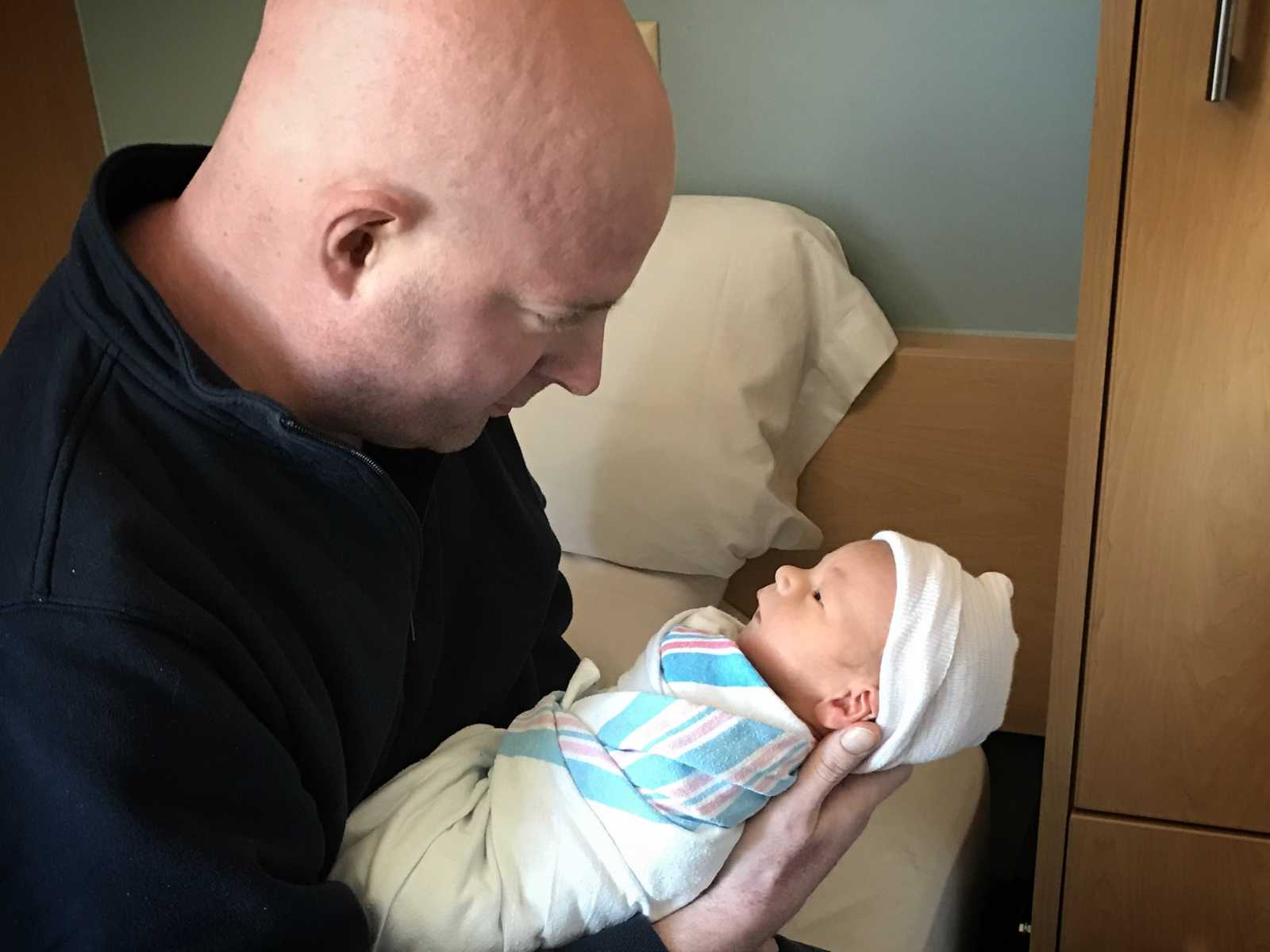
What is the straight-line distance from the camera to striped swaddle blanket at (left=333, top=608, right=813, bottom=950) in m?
0.80

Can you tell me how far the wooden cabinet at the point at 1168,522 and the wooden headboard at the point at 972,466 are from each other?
0.34 m

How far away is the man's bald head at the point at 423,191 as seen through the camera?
0.69m

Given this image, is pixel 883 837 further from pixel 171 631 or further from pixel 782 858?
pixel 171 631

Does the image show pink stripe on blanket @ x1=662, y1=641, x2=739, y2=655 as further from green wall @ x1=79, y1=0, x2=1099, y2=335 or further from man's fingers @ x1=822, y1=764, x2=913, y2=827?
green wall @ x1=79, y1=0, x2=1099, y2=335

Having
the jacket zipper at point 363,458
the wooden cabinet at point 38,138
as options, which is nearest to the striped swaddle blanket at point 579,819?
the jacket zipper at point 363,458

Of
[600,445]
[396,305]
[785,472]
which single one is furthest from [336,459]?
[785,472]

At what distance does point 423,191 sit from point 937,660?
52 cm

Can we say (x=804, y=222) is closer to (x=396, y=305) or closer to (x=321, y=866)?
(x=396, y=305)

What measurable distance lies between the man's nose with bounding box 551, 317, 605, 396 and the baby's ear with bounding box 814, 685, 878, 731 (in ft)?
1.05

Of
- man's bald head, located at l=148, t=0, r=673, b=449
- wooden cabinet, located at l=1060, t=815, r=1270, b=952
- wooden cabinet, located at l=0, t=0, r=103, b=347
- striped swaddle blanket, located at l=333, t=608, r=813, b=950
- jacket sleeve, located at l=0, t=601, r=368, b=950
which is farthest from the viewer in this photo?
wooden cabinet, located at l=0, t=0, r=103, b=347

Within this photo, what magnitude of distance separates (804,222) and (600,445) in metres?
0.38

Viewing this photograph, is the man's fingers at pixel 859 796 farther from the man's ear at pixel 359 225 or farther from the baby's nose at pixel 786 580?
the man's ear at pixel 359 225

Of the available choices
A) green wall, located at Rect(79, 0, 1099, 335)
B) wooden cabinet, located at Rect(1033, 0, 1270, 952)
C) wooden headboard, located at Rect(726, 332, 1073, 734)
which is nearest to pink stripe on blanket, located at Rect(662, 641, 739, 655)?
wooden cabinet, located at Rect(1033, 0, 1270, 952)

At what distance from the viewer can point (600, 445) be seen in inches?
52.7
